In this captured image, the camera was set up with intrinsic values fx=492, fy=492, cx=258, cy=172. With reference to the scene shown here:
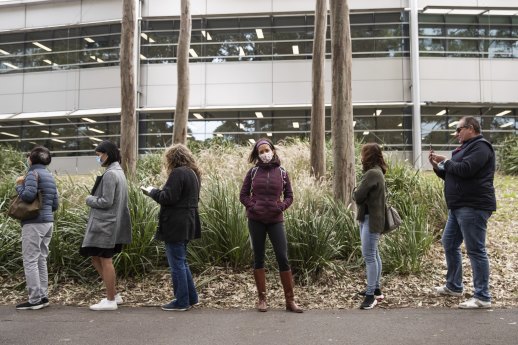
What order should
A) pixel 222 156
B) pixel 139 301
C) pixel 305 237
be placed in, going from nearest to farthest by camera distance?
pixel 139 301, pixel 305 237, pixel 222 156

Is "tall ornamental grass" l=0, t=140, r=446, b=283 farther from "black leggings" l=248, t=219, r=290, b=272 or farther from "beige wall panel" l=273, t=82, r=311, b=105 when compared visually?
"beige wall panel" l=273, t=82, r=311, b=105

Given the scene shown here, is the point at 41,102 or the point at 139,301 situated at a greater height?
the point at 41,102

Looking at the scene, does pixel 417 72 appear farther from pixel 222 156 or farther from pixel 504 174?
pixel 222 156

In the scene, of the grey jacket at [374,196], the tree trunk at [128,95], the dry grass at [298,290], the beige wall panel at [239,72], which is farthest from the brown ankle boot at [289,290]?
the beige wall panel at [239,72]

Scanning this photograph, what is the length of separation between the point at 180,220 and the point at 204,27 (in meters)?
20.1

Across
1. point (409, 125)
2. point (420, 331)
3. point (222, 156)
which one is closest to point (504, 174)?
point (409, 125)

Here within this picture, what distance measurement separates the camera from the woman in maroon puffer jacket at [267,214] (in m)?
5.68

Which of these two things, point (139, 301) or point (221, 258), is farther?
point (221, 258)

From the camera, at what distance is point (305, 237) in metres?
6.90

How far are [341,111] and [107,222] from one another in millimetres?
4735

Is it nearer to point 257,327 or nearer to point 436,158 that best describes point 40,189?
point 257,327

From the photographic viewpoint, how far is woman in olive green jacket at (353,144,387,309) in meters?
5.81

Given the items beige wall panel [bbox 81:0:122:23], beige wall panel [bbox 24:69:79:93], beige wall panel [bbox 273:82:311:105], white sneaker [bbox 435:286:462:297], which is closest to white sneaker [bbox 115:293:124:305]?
white sneaker [bbox 435:286:462:297]

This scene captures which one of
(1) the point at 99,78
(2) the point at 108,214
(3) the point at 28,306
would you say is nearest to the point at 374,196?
(2) the point at 108,214
